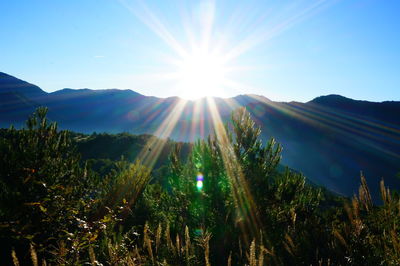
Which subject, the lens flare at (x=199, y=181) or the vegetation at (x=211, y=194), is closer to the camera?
the vegetation at (x=211, y=194)

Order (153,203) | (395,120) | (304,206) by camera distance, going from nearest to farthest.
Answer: (304,206) → (153,203) → (395,120)

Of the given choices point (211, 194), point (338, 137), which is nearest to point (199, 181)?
point (211, 194)

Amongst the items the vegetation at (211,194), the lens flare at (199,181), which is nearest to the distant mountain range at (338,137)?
the vegetation at (211,194)

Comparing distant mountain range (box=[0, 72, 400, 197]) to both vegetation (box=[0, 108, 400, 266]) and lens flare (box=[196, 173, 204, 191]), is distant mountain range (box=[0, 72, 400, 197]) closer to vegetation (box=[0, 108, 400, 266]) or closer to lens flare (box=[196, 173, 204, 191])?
vegetation (box=[0, 108, 400, 266])

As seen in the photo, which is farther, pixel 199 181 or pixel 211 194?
pixel 199 181

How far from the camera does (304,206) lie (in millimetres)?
7391

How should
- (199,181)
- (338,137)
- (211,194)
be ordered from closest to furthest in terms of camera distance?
(211,194), (199,181), (338,137)

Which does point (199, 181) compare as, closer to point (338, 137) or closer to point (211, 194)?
point (211, 194)

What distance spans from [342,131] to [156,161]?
83932 millimetres

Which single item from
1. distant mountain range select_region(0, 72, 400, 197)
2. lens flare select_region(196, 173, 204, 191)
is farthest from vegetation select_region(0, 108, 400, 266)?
distant mountain range select_region(0, 72, 400, 197)

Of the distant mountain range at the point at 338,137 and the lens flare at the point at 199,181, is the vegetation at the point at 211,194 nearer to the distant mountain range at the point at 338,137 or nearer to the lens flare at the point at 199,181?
the lens flare at the point at 199,181

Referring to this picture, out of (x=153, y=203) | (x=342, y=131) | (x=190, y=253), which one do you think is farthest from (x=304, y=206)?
(x=342, y=131)

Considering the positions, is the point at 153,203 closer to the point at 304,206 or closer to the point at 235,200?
the point at 235,200

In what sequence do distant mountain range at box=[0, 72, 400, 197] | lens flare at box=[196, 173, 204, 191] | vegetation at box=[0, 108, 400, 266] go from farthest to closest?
distant mountain range at box=[0, 72, 400, 197]
lens flare at box=[196, 173, 204, 191]
vegetation at box=[0, 108, 400, 266]
